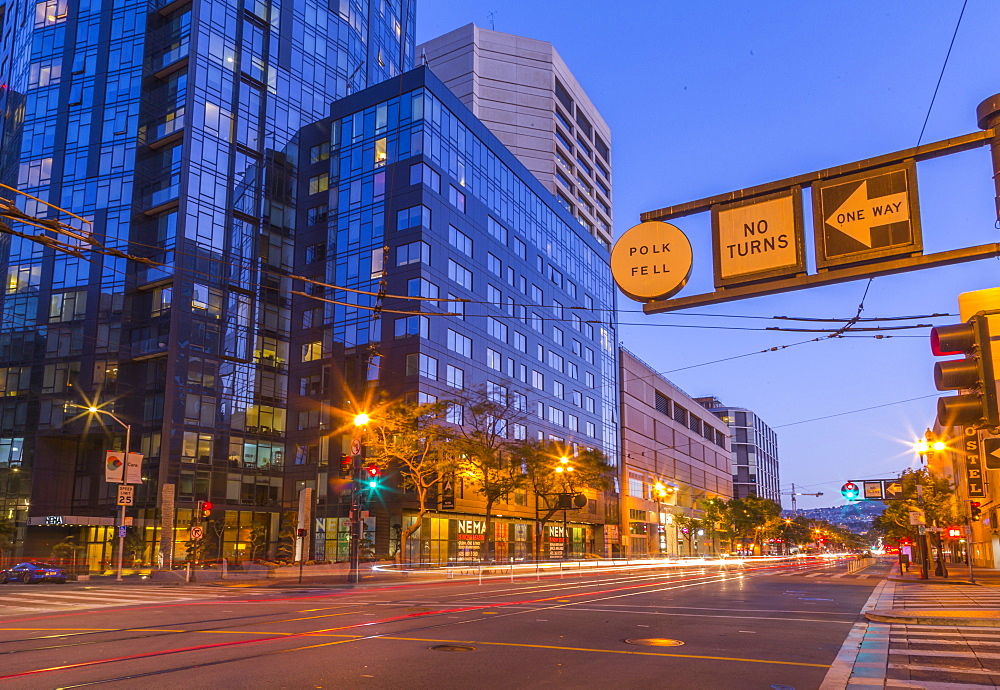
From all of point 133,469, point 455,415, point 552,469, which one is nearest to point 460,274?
point 455,415

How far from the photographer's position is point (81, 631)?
53.9 feet

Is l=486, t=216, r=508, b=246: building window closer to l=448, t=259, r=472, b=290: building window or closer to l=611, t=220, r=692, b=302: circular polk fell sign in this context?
l=448, t=259, r=472, b=290: building window

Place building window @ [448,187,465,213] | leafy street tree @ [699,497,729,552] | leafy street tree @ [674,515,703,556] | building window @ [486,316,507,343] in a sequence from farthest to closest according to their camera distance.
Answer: leafy street tree @ [699,497,729,552] < leafy street tree @ [674,515,703,556] < building window @ [486,316,507,343] < building window @ [448,187,465,213]

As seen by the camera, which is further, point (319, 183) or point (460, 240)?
point (319, 183)

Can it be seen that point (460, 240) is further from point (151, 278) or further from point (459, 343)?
point (151, 278)

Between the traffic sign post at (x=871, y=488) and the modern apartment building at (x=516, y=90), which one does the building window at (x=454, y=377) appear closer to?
the traffic sign post at (x=871, y=488)

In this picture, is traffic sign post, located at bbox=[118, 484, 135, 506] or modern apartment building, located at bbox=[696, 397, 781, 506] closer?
traffic sign post, located at bbox=[118, 484, 135, 506]

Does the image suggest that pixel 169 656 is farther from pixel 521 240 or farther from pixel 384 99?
pixel 521 240

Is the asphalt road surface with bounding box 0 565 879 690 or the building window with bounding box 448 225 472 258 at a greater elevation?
the building window with bounding box 448 225 472 258

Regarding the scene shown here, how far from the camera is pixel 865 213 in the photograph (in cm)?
686

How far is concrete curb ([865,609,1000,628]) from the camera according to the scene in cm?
1780

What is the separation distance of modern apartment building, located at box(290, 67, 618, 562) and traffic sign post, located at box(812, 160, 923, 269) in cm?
5028

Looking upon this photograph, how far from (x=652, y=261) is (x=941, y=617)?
51.0ft

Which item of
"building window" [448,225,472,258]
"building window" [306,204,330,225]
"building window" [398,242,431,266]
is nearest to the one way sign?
"building window" [398,242,431,266]
